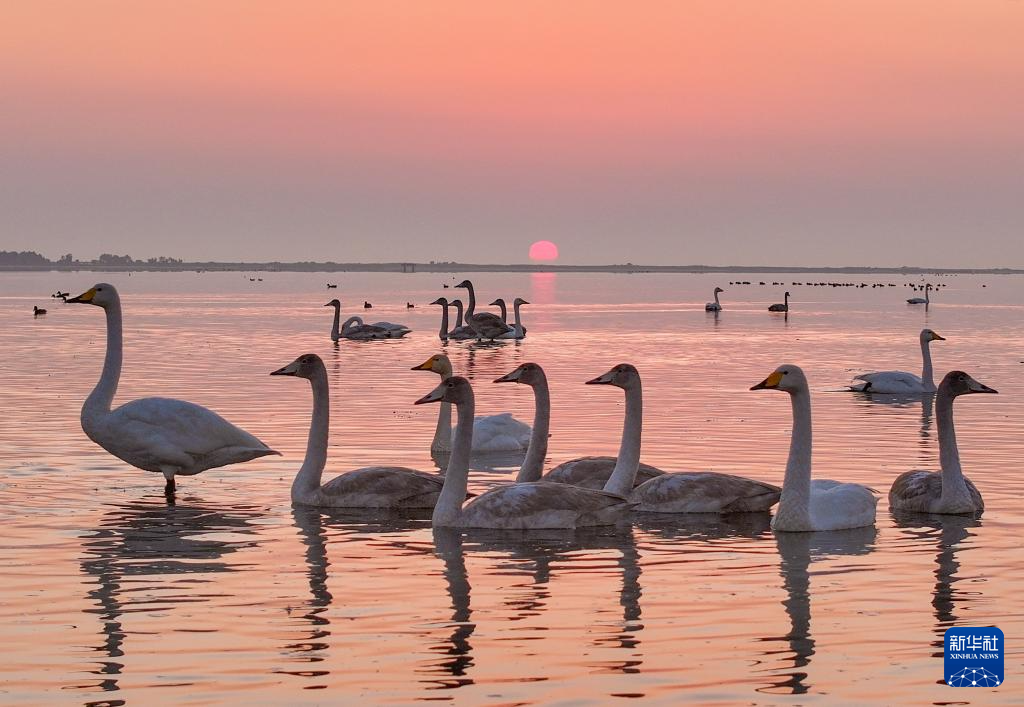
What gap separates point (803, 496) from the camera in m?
15.0

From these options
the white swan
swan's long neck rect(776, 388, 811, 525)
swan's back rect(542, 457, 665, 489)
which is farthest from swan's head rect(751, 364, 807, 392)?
the white swan

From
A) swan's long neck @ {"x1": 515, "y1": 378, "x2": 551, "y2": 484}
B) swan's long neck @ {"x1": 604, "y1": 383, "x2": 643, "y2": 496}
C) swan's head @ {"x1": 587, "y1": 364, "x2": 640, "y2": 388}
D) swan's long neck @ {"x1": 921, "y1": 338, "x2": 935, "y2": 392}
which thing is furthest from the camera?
swan's long neck @ {"x1": 921, "y1": 338, "x2": 935, "y2": 392}

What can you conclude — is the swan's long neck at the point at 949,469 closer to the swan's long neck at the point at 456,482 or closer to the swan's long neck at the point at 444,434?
the swan's long neck at the point at 456,482

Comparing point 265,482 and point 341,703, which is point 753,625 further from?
point 265,482

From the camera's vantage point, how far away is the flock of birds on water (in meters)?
15.1

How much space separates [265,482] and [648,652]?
915cm

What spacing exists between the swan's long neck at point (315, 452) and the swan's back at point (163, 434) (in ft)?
3.81

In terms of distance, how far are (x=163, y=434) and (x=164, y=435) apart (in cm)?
2

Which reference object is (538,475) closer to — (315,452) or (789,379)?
(315,452)

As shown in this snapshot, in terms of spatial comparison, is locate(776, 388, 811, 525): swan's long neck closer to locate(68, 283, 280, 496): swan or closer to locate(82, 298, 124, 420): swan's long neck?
locate(68, 283, 280, 496): swan

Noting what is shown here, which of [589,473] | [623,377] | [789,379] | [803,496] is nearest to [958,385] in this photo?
[789,379]

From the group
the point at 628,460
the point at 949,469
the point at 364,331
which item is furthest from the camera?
the point at 364,331

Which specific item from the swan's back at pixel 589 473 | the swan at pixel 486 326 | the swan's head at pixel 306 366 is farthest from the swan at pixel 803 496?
the swan at pixel 486 326

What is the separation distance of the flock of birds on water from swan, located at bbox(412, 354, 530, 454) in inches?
131
